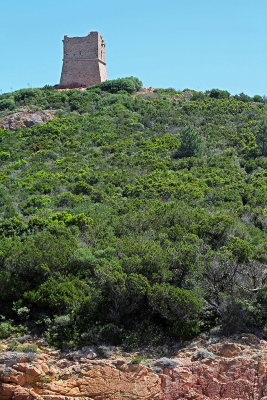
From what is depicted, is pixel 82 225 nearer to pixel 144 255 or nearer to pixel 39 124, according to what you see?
pixel 144 255

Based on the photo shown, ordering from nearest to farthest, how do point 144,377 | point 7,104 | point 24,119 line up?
point 144,377, point 24,119, point 7,104

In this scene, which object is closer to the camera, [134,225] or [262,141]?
[134,225]

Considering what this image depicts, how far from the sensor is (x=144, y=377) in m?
14.1

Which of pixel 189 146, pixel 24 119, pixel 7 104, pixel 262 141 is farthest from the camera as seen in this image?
pixel 7 104

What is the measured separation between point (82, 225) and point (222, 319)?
8.71 meters

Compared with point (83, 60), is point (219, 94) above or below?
below

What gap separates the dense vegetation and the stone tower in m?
6.75

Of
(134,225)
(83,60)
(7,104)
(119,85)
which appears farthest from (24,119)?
(134,225)

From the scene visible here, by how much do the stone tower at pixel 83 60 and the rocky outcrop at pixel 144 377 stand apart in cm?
3711

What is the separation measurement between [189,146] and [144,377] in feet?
73.2

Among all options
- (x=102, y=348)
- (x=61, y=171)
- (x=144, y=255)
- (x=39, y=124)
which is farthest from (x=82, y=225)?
(x=39, y=124)

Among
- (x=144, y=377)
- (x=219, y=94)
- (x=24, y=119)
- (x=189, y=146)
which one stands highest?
(x=219, y=94)

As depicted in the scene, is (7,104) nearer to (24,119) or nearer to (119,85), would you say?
(24,119)

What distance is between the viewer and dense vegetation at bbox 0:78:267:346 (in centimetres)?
1614
